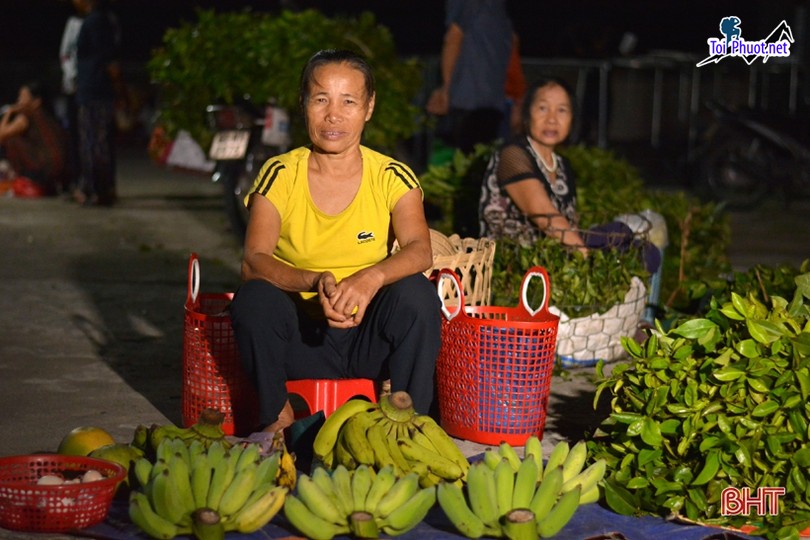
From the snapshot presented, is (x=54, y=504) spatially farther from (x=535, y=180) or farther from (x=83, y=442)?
(x=535, y=180)

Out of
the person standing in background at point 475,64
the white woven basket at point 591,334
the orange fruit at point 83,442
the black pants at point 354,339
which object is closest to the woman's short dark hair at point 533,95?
the white woven basket at point 591,334

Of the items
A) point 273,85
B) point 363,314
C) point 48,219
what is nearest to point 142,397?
point 363,314

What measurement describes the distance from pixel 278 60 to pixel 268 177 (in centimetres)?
390

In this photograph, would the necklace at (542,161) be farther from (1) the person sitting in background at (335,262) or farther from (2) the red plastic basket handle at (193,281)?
(2) the red plastic basket handle at (193,281)

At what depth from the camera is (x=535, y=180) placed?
18.3 ft

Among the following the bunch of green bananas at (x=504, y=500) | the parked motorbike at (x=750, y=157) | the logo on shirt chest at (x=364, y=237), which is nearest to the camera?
the bunch of green bananas at (x=504, y=500)

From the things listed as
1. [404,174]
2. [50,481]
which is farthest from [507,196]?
[50,481]

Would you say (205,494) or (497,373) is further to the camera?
(497,373)

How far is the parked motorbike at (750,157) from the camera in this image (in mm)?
11906

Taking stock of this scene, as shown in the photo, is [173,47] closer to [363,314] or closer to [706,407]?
[363,314]

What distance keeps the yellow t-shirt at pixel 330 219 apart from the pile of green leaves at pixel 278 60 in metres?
3.65

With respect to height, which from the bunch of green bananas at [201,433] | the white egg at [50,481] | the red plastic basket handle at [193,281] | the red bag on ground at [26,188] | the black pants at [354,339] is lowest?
the white egg at [50,481]

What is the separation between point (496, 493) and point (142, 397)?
2128 millimetres

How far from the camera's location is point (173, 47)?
8375 millimetres
